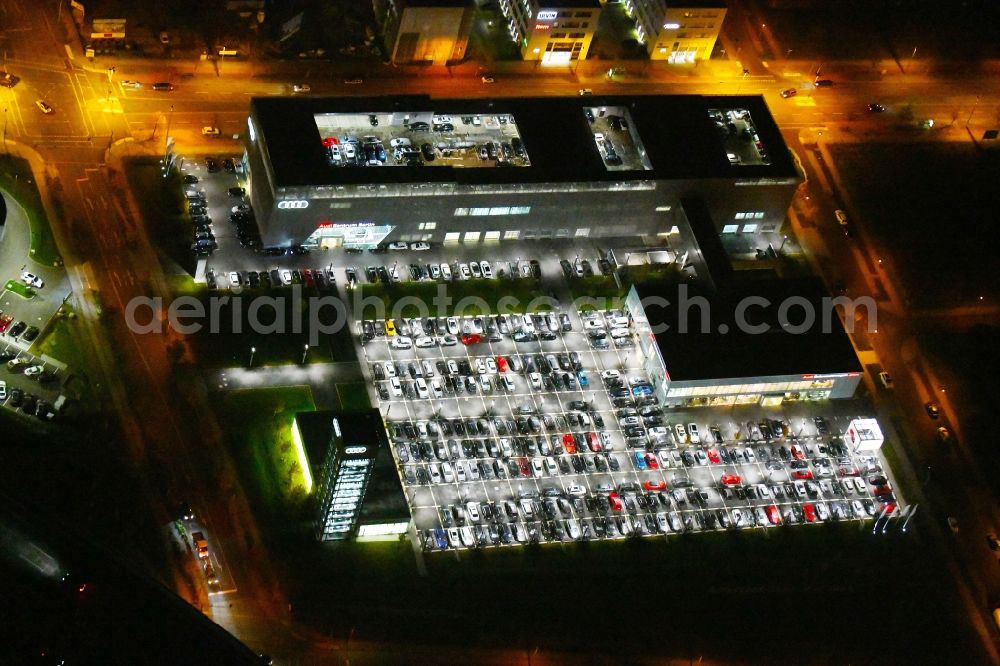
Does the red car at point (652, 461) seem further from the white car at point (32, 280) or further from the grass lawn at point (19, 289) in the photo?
the grass lawn at point (19, 289)

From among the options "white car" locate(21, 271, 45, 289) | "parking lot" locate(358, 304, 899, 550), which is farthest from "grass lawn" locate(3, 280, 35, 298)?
"parking lot" locate(358, 304, 899, 550)

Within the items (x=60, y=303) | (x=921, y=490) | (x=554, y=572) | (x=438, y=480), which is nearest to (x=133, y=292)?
(x=60, y=303)

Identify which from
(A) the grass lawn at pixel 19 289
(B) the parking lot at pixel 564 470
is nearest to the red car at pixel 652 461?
(B) the parking lot at pixel 564 470

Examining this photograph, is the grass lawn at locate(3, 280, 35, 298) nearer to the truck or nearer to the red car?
the truck

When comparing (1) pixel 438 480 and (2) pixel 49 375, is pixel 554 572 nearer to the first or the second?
(1) pixel 438 480

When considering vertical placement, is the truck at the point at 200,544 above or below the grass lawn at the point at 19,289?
below

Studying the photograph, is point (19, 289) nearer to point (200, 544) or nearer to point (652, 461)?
point (200, 544)
